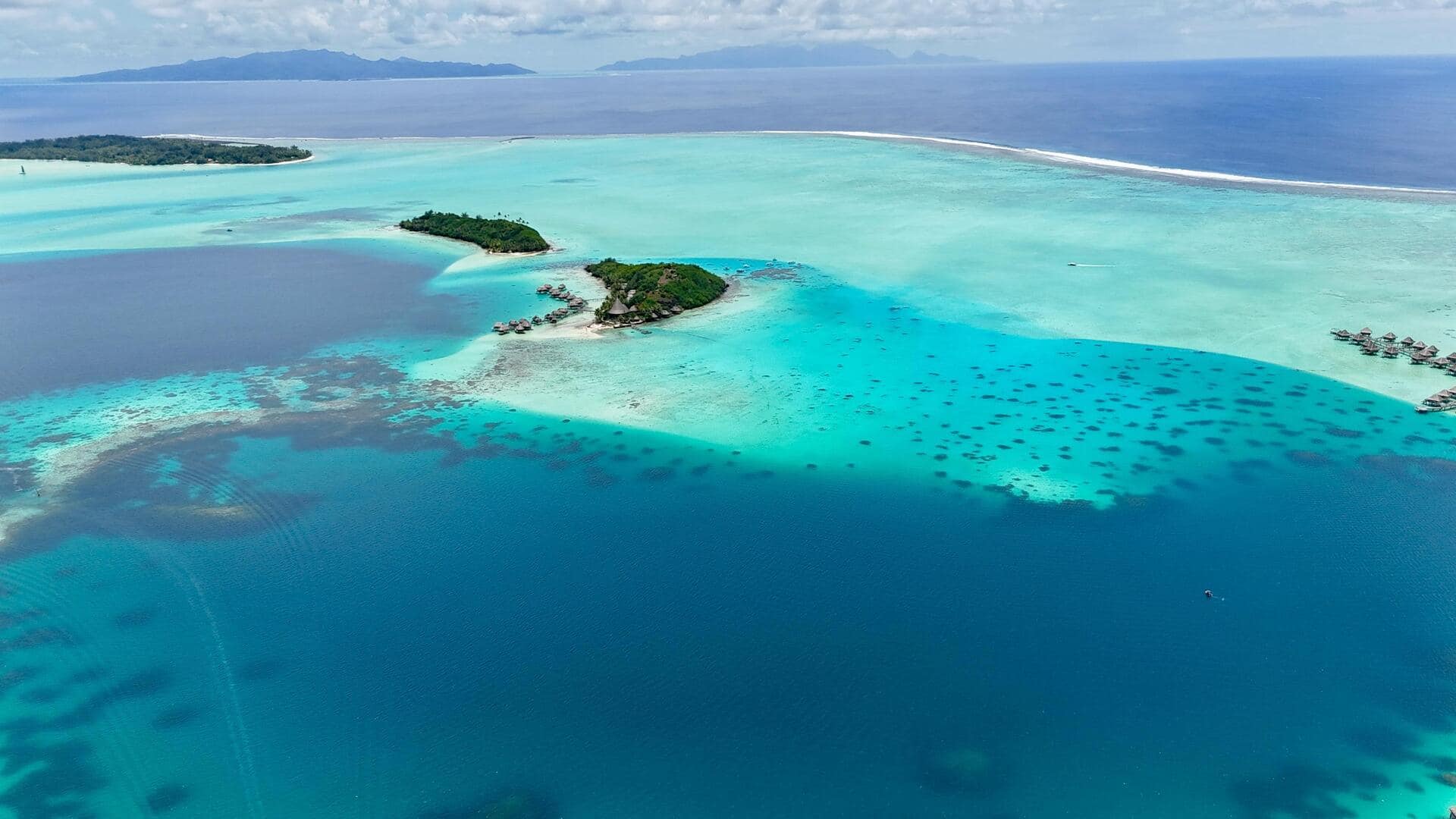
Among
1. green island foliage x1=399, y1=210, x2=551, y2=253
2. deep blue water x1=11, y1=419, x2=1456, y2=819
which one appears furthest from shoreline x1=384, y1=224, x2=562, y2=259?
deep blue water x1=11, y1=419, x2=1456, y2=819

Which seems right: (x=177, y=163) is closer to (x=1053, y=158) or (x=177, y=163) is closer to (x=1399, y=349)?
(x=1053, y=158)

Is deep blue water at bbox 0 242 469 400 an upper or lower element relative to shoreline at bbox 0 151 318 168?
lower

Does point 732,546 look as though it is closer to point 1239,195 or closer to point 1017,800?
point 1017,800

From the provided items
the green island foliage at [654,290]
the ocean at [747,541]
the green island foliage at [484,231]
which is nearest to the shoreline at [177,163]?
the green island foliage at [484,231]

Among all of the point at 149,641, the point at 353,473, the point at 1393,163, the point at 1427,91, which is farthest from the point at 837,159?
the point at 1427,91

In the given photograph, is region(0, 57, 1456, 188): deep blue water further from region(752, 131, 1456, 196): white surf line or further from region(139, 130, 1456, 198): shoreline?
region(139, 130, 1456, 198): shoreline

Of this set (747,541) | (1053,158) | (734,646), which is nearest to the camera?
(734,646)

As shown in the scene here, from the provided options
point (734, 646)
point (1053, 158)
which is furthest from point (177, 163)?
point (734, 646)
